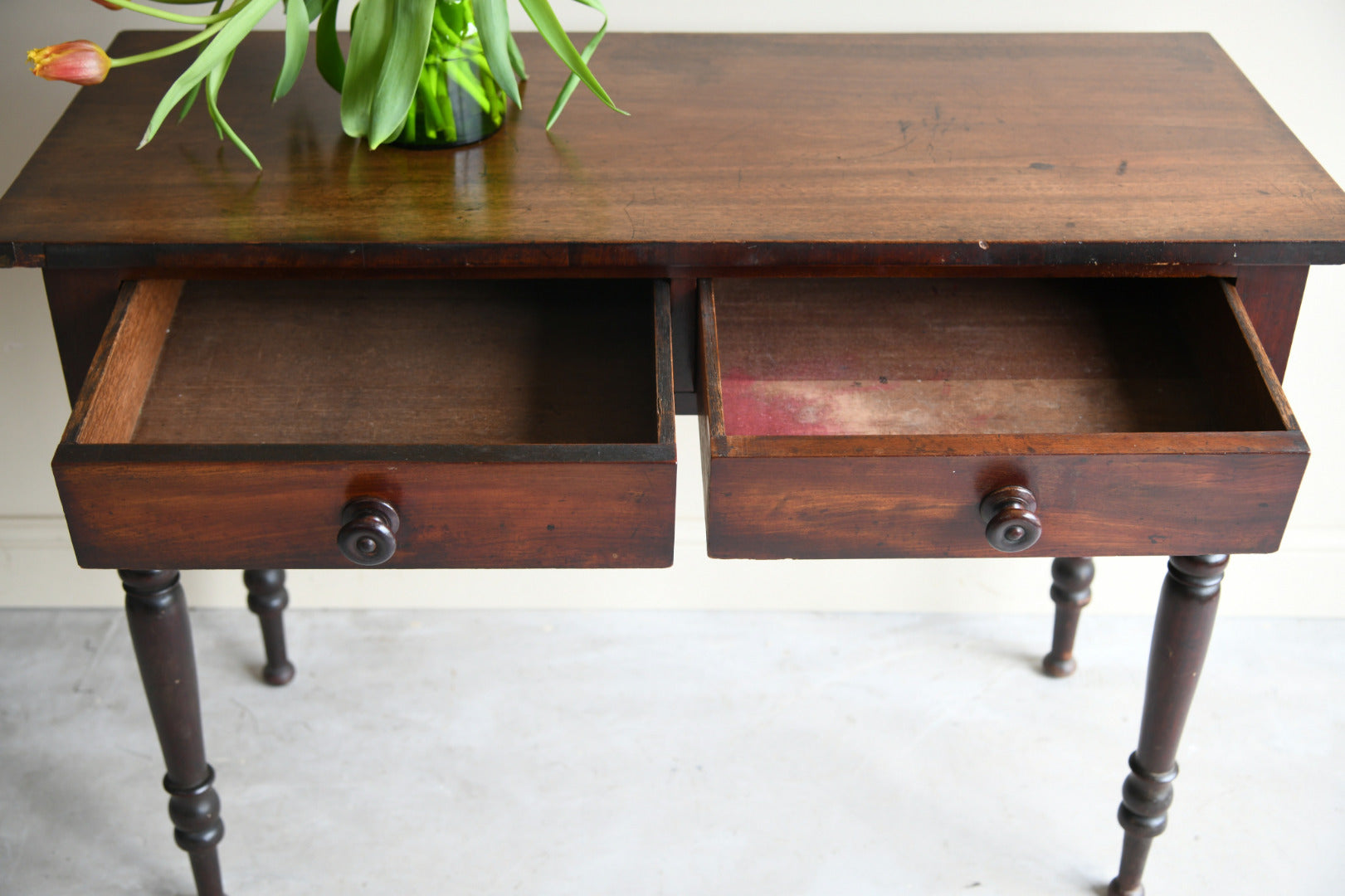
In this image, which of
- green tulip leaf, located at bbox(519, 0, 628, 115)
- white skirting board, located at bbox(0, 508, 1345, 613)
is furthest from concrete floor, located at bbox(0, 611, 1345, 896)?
green tulip leaf, located at bbox(519, 0, 628, 115)

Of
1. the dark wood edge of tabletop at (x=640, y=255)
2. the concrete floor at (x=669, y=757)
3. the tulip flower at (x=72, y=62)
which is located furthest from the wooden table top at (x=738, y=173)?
the concrete floor at (x=669, y=757)

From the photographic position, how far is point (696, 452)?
1.58 meters

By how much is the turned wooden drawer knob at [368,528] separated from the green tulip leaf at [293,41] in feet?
1.30

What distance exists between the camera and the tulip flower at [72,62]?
33.0 inches

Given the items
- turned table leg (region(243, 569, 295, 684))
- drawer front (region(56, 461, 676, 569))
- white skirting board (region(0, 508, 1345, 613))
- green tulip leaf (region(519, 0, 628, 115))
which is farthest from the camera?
white skirting board (region(0, 508, 1345, 613))

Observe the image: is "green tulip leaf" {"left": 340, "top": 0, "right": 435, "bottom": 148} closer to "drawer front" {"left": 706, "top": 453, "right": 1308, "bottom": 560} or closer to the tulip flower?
the tulip flower

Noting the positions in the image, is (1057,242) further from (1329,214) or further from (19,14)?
(19,14)

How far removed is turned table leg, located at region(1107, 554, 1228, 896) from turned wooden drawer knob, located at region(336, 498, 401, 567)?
0.66 m

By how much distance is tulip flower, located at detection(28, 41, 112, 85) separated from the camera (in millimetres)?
838

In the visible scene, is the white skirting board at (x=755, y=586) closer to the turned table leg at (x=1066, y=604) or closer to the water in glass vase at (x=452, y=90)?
the turned table leg at (x=1066, y=604)

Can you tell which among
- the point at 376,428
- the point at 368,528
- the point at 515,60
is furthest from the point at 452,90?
the point at 368,528

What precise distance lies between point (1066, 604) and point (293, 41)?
3.74 ft

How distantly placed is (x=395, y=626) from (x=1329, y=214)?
4.11 feet

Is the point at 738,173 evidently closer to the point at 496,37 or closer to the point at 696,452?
the point at 496,37
